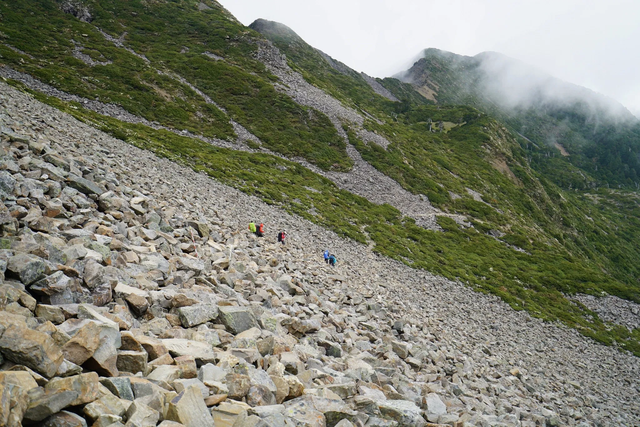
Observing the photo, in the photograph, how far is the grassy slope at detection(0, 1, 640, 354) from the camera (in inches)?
1794

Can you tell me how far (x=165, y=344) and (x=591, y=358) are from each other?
4614cm

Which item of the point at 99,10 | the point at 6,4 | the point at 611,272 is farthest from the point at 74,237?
the point at 611,272

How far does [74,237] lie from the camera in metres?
8.03

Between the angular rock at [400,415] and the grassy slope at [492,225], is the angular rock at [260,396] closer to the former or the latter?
the angular rock at [400,415]

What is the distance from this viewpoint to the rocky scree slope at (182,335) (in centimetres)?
391

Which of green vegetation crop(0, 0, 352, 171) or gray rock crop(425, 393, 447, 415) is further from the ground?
green vegetation crop(0, 0, 352, 171)

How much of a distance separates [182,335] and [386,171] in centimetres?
7811

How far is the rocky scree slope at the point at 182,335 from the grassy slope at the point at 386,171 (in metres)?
26.8

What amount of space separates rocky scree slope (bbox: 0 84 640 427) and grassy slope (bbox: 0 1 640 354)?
26.8 m

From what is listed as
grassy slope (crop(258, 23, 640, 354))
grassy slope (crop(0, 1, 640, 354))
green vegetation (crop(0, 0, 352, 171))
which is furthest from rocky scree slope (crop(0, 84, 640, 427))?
green vegetation (crop(0, 0, 352, 171))

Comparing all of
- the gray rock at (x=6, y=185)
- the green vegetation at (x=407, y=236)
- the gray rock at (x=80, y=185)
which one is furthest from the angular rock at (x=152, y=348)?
the green vegetation at (x=407, y=236)

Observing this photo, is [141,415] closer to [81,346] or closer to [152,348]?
[81,346]

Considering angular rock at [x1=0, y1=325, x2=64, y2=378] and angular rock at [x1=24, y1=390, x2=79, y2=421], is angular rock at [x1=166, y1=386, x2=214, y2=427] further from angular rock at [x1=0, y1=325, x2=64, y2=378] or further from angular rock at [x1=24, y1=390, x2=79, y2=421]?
angular rock at [x1=0, y1=325, x2=64, y2=378]

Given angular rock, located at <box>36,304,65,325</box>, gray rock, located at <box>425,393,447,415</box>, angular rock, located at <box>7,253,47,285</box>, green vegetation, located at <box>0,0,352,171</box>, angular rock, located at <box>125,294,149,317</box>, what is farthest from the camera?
green vegetation, located at <box>0,0,352,171</box>
